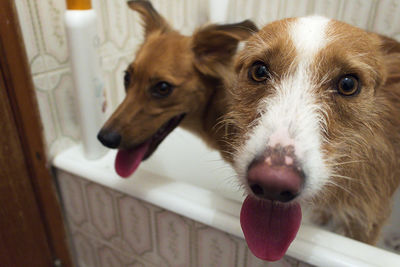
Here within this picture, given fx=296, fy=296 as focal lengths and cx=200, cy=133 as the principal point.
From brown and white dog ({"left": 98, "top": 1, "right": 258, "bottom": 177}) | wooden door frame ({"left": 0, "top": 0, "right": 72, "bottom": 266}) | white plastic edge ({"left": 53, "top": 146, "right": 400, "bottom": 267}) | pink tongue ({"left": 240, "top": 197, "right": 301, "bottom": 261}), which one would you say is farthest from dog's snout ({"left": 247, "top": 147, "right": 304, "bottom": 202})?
wooden door frame ({"left": 0, "top": 0, "right": 72, "bottom": 266})

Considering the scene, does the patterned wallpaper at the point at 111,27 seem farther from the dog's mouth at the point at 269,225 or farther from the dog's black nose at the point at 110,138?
the dog's mouth at the point at 269,225

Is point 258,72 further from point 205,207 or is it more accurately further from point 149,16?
point 149,16

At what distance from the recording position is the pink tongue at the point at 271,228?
47cm

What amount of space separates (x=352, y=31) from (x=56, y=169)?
31.3 inches

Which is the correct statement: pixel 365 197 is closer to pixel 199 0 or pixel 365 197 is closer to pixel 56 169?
pixel 56 169

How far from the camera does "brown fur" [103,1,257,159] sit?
28.8 inches

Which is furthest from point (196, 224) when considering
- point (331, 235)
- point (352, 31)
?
point (352, 31)

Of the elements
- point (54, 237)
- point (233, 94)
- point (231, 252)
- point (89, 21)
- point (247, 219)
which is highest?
point (89, 21)

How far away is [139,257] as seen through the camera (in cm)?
81

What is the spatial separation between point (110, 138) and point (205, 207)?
0.90 ft

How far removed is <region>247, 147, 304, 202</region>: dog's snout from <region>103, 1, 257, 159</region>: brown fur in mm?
393

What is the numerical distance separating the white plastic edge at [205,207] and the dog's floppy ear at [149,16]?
0.40 m

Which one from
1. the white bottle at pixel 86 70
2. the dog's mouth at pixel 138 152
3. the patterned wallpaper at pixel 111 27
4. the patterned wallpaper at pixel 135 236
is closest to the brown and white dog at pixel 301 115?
the patterned wallpaper at pixel 135 236

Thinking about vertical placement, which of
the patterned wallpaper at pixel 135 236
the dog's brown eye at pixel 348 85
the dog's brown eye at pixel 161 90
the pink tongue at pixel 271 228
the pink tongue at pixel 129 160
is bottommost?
the patterned wallpaper at pixel 135 236
